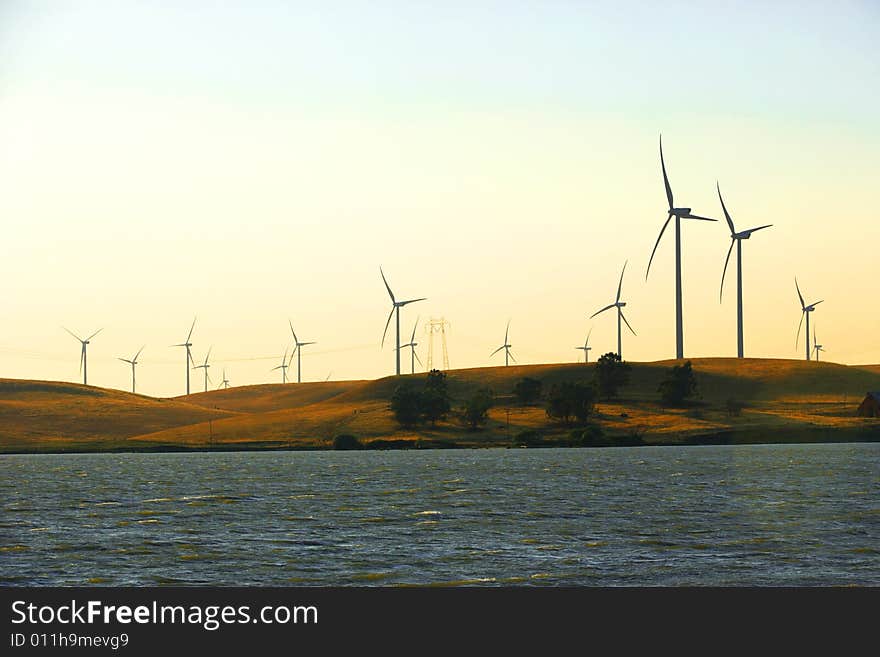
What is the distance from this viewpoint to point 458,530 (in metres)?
72.2

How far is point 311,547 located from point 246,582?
13146 millimetres

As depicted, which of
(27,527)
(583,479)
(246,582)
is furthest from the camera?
(583,479)

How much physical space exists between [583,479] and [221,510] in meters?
47.7

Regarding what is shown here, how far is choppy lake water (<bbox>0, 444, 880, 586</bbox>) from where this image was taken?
53188mm

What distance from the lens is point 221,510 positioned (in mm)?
92875

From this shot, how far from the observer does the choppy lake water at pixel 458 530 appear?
5319cm
